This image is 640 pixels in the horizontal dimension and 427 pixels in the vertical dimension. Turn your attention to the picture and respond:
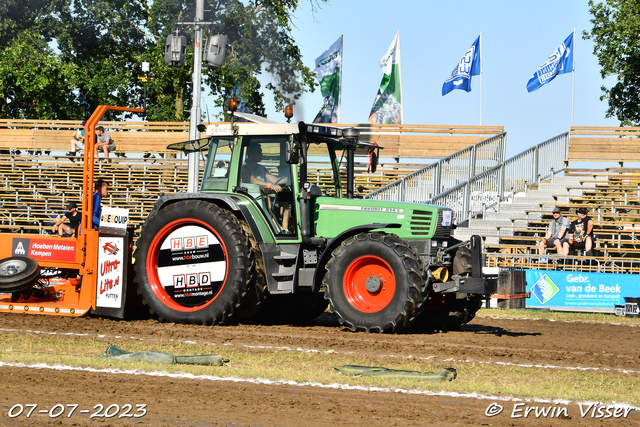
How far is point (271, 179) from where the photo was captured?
9.26 metres

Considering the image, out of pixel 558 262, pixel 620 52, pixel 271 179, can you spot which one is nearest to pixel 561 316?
pixel 558 262

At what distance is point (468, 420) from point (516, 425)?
0.95 feet

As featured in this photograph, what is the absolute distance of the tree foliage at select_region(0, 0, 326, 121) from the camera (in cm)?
3027

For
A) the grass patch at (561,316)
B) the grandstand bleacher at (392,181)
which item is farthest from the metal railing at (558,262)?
the grass patch at (561,316)

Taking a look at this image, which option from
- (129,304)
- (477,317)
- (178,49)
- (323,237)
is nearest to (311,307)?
(323,237)

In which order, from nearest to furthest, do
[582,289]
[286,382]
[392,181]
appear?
1. [286,382]
2. [582,289]
3. [392,181]

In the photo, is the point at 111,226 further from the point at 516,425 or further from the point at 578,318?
the point at 578,318

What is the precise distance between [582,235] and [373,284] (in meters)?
9.41

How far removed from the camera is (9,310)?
31.2 feet

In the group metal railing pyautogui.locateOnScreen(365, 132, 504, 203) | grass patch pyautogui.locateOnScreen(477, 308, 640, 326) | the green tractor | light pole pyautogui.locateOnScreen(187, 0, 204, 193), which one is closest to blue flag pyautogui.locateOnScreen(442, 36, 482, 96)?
metal railing pyautogui.locateOnScreen(365, 132, 504, 203)

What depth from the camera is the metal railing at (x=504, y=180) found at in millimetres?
18797

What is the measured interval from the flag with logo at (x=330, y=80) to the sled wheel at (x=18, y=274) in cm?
1824

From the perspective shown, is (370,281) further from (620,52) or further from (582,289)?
(620,52)

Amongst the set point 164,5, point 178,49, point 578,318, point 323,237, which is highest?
point 164,5
